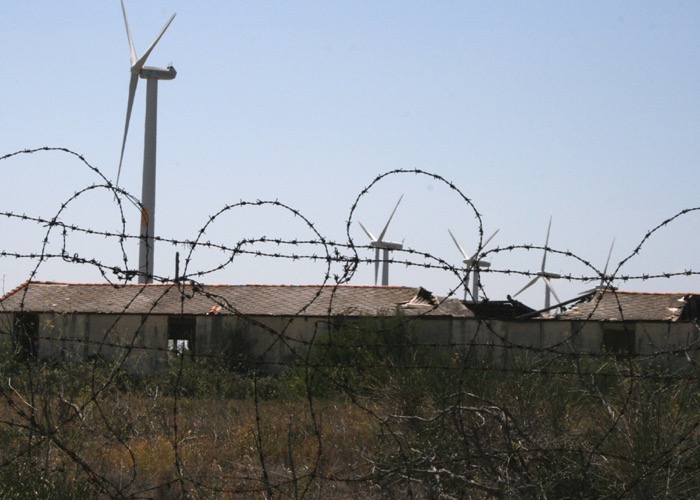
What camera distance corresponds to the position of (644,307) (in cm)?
2538

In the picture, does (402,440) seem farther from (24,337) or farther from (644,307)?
(644,307)

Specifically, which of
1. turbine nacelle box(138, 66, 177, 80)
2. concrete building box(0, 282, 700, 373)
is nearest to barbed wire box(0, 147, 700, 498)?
concrete building box(0, 282, 700, 373)

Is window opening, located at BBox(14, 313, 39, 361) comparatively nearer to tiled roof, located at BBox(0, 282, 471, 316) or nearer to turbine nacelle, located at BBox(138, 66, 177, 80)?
tiled roof, located at BBox(0, 282, 471, 316)

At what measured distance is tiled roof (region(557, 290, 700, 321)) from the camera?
24.7 metres

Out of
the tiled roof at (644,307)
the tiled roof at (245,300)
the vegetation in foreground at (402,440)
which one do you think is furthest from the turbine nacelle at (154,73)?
the vegetation in foreground at (402,440)

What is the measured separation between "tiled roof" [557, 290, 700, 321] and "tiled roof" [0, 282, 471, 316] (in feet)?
10.7

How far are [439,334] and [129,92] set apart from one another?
13.0 metres

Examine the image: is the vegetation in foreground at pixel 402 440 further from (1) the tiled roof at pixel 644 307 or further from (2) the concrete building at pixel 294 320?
(1) the tiled roof at pixel 644 307

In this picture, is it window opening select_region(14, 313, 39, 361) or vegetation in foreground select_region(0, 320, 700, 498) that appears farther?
window opening select_region(14, 313, 39, 361)

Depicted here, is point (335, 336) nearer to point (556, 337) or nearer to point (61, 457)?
point (556, 337)

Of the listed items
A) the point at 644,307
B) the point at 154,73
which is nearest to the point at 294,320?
the point at 644,307

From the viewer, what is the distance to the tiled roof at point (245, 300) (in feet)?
84.3

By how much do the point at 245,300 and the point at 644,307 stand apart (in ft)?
35.2

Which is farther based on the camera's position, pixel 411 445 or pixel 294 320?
pixel 294 320
